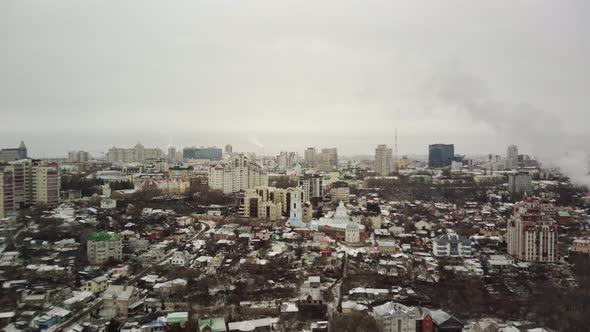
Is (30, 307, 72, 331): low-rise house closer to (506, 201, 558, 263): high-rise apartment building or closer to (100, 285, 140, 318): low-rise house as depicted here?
(100, 285, 140, 318): low-rise house

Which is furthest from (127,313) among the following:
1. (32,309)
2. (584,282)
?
(584,282)

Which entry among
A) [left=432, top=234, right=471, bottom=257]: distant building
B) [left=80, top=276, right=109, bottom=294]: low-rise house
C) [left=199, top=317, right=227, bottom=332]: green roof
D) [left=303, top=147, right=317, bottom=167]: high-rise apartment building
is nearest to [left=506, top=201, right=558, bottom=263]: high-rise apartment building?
[left=432, top=234, right=471, bottom=257]: distant building

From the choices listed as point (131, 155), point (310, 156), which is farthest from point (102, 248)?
point (310, 156)

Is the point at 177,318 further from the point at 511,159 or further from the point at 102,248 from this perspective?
the point at 511,159

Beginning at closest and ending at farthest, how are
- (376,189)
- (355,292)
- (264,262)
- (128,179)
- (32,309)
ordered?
(32,309) < (355,292) < (264,262) < (128,179) < (376,189)

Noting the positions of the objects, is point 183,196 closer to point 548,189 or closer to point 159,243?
point 159,243

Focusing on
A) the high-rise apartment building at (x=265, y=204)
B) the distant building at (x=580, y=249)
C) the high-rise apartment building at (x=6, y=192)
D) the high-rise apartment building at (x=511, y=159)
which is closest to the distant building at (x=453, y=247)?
the distant building at (x=580, y=249)
